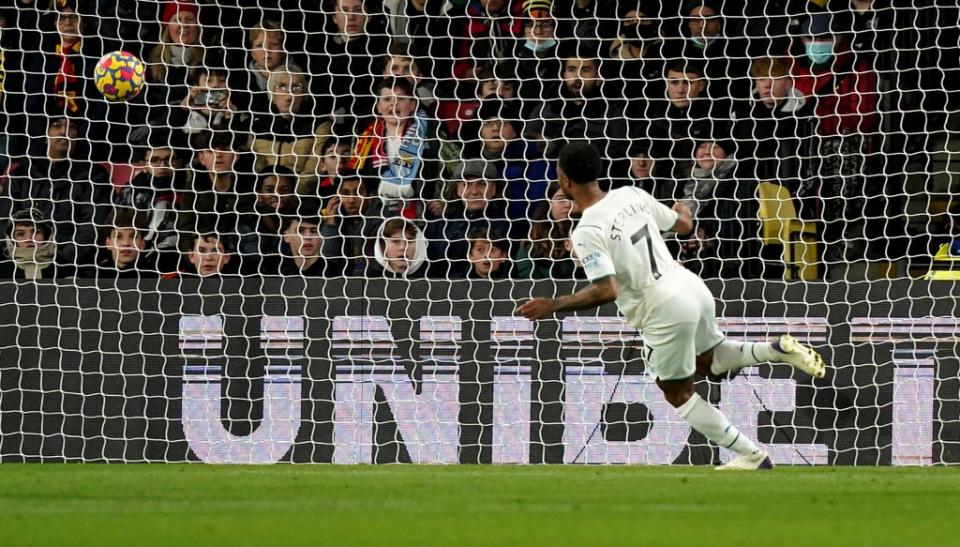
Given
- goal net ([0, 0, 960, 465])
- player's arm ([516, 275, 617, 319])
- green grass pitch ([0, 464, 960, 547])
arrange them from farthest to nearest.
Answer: goal net ([0, 0, 960, 465])
player's arm ([516, 275, 617, 319])
green grass pitch ([0, 464, 960, 547])

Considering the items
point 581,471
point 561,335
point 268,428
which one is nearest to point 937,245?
point 561,335

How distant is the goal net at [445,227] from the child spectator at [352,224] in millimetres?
25

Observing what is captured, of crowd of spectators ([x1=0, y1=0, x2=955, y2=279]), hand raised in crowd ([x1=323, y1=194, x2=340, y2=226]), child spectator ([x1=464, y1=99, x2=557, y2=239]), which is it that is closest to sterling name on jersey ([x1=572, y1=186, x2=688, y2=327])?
crowd of spectators ([x1=0, y1=0, x2=955, y2=279])

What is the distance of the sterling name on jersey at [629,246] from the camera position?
727cm

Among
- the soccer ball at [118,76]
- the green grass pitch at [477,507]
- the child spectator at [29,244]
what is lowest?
the green grass pitch at [477,507]

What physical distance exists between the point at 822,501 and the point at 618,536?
159 cm

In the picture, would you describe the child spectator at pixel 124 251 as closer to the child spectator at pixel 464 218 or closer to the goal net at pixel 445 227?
the goal net at pixel 445 227

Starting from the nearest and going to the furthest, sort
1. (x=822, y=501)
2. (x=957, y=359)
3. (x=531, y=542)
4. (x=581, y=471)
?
(x=531, y=542)
(x=822, y=501)
(x=581, y=471)
(x=957, y=359)

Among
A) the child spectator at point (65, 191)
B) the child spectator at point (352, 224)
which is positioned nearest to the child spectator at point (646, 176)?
the child spectator at point (352, 224)

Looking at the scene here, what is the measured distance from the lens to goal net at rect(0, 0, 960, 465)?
9.48 m

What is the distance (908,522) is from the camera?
17.4 ft

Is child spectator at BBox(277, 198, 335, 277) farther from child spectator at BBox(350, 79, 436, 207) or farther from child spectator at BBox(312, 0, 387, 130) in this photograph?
child spectator at BBox(312, 0, 387, 130)

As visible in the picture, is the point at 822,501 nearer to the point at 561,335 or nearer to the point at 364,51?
the point at 561,335

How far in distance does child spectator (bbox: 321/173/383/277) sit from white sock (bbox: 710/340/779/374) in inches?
117
